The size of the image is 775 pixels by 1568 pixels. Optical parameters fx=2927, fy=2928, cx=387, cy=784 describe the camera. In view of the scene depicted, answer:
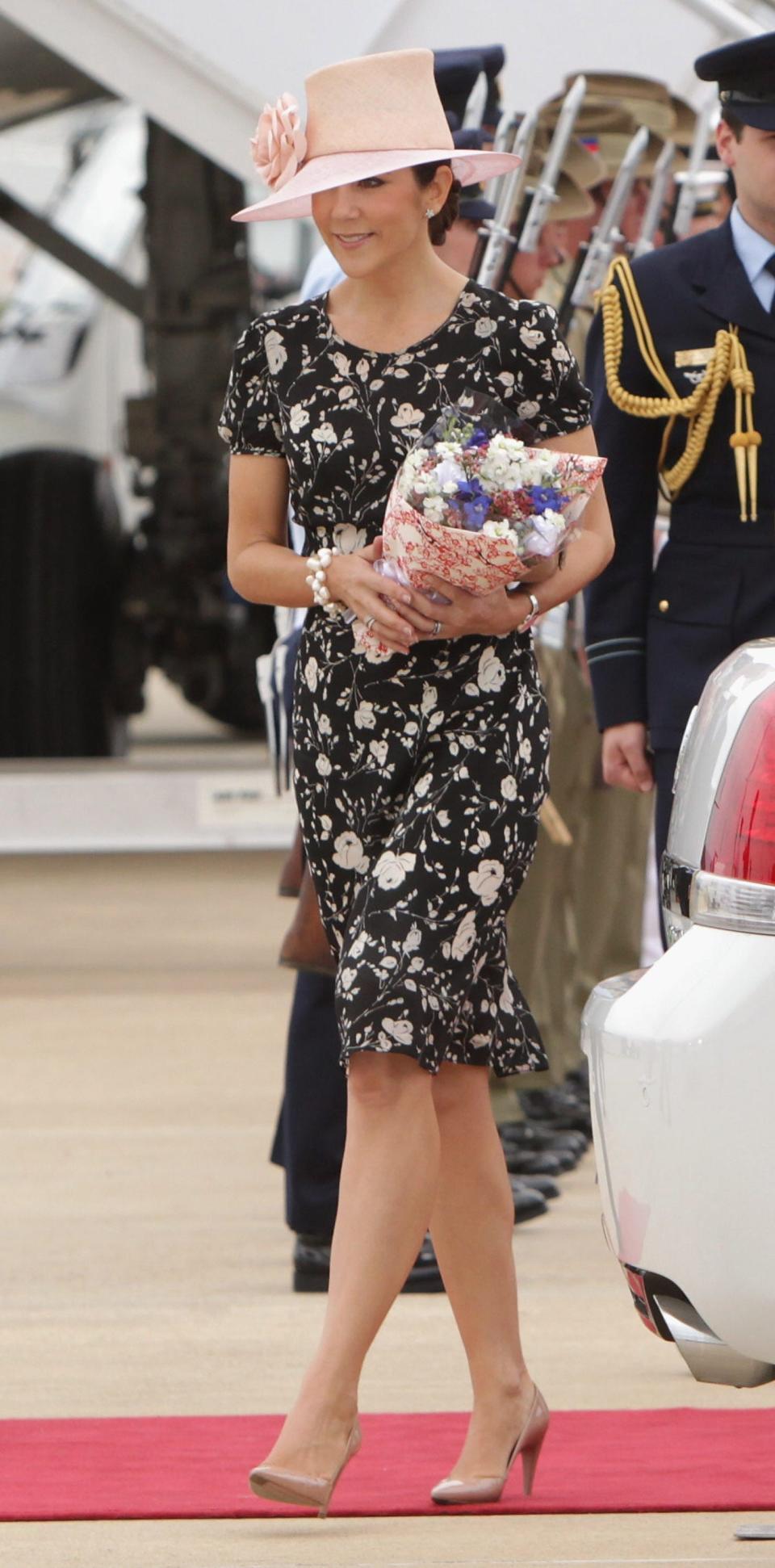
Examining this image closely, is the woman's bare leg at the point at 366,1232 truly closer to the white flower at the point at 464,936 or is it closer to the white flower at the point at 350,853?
the white flower at the point at 464,936

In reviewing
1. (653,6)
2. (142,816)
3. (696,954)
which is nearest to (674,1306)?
(696,954)

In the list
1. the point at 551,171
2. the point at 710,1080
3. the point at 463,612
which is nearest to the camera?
the point at 710,1080

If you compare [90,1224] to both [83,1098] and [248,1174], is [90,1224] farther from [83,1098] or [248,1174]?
[83,1098]

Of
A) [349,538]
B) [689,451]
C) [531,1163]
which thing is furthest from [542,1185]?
Result: [349,538]

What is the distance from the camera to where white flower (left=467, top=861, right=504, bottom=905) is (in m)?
3.51

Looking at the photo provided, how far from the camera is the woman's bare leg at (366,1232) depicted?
3.40m

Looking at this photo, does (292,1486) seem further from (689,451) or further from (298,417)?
(689,451)

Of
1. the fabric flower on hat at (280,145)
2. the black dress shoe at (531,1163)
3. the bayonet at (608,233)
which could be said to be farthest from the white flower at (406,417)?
the bayonet at (608,233)

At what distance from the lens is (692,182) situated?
6676 mm

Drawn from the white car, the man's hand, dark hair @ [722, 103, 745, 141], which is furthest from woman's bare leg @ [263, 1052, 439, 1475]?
dark hair @ [722, 103, 745, 141]

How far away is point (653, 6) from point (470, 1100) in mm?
4692

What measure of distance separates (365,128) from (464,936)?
1.01 meters

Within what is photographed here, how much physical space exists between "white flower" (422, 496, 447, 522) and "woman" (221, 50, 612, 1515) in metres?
0.12

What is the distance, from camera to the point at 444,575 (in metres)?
3.38
